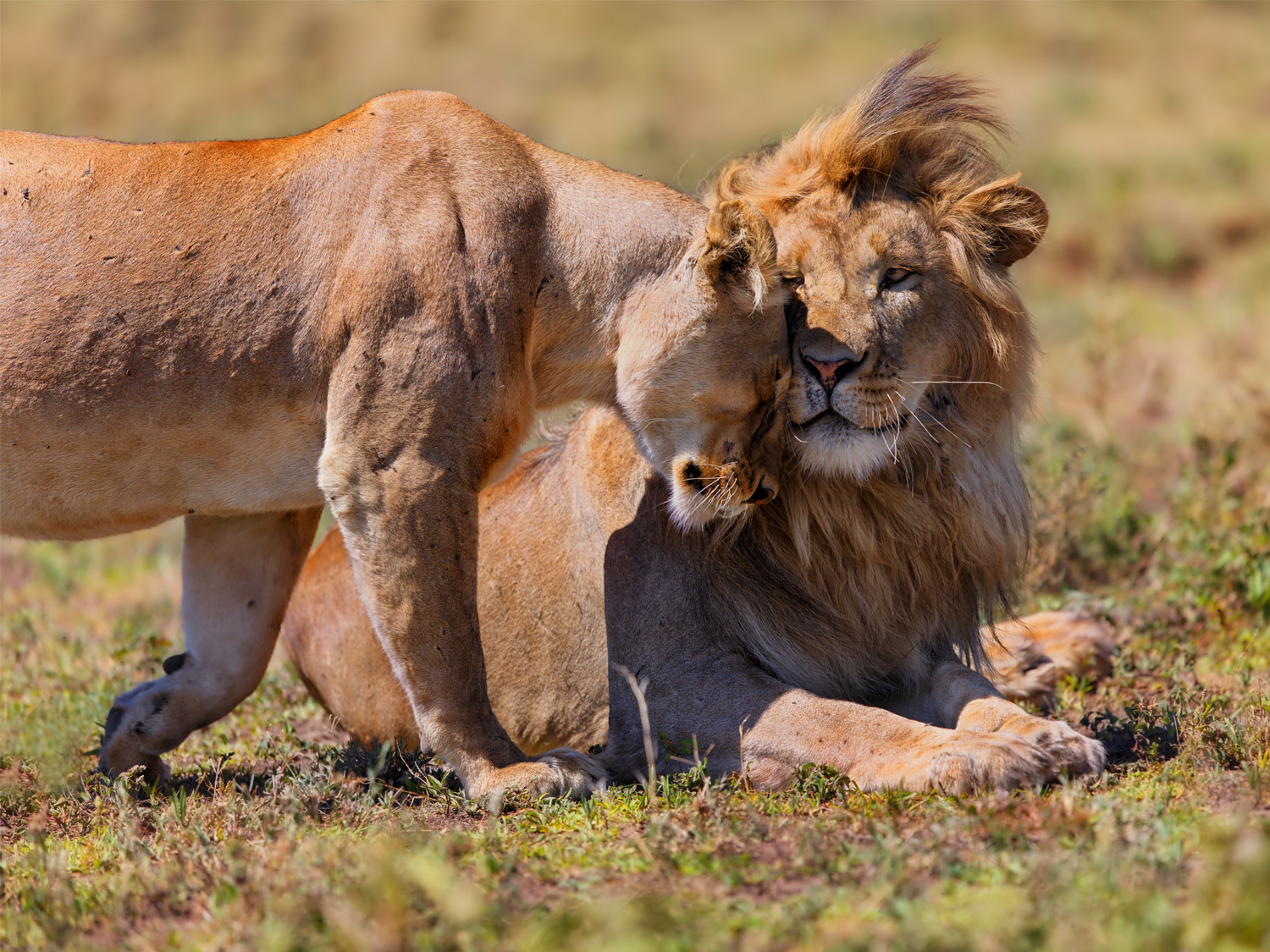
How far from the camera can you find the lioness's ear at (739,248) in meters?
3.51

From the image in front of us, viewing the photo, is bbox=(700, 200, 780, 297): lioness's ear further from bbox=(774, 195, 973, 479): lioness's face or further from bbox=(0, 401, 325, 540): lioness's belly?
bbox=(0, 401, 325, 540): lioness's belly

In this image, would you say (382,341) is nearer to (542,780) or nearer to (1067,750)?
(542,780)

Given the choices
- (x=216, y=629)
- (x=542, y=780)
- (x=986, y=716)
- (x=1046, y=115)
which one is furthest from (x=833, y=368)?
(x=1046, y=115)

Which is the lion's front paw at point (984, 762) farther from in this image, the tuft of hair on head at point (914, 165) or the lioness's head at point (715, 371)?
the tuft of hair on head at point (914, 165)

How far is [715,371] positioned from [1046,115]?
674 inches

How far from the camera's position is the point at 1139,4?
81.0ft

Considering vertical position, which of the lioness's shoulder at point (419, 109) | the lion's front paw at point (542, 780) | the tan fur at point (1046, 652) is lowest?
the tan fur at point (1046, 652)

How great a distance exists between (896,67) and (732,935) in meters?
2.79

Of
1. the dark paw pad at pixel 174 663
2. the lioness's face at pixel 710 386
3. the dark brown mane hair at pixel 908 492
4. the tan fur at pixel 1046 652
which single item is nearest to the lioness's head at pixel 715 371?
the lioness's face at pixel 710 386

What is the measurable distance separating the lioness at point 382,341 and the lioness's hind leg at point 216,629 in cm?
47

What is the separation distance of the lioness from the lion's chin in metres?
0.09

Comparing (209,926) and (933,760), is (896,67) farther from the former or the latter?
(209,926)

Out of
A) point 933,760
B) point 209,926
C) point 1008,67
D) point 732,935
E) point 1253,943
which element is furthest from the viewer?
point 1008,67

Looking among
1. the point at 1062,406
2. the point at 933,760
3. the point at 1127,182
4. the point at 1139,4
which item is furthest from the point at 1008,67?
the point at 933,760
